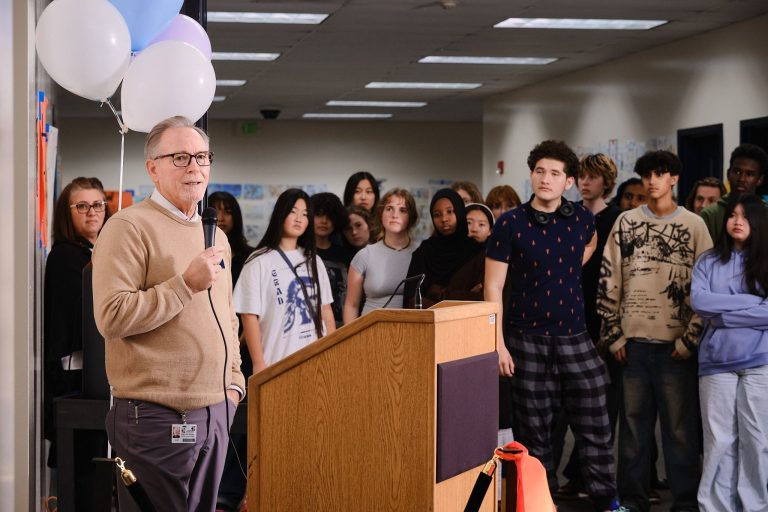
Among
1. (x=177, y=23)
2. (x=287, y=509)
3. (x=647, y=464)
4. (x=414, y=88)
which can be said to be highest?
(x=414, y=88)

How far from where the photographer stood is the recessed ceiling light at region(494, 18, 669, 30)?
822cm

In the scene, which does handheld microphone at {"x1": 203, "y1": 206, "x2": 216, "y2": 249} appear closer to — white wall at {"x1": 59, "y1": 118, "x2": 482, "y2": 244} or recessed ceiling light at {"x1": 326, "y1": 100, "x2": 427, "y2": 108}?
recessed ceiling light at {"x1": 326, "y1": 100, "x2": 427, "y2": 108}

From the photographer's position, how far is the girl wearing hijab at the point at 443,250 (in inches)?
194

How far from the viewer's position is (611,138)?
10.4 m

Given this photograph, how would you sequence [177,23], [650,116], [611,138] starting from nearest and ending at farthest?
[177,23]
[650,116]
[611,138]

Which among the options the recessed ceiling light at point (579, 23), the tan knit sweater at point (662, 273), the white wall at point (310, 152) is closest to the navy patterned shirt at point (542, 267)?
the tan knit sweater at point (662, 273)

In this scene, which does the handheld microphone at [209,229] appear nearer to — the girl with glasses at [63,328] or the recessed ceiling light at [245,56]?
the girl with glasses at [63,328]

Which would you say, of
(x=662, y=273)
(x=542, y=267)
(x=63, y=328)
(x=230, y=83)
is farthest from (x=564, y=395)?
(x=230, y=83)

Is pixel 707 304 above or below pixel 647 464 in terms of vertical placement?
above

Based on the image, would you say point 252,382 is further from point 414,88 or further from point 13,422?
point 414,88

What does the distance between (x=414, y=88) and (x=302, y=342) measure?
901 centimetres

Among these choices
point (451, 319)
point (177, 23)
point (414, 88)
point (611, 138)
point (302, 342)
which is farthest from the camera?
point (414, 88)

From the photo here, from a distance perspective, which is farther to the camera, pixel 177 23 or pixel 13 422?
pixel 177 23

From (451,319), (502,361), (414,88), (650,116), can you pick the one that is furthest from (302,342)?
(414,88)
